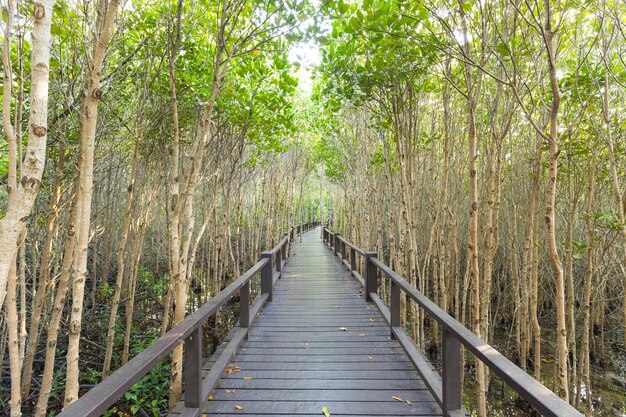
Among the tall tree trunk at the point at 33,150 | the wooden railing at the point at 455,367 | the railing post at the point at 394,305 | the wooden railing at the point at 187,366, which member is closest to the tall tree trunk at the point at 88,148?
the tall tree trunk at the point at 33,150

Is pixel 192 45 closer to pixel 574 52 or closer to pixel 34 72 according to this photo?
pixel 34 72

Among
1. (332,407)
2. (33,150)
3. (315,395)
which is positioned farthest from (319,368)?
(33,150)

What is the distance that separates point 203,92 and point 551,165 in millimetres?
4791

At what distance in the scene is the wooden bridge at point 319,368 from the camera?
1.73 metres

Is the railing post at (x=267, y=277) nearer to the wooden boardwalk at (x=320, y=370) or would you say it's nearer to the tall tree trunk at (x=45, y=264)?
the wooden boardwalk at (x=320, y=370)

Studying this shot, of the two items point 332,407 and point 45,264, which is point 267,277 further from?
point 332,407

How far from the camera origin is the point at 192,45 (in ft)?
16.7

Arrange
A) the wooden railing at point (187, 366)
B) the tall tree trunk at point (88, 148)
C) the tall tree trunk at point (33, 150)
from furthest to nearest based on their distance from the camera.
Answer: the tall tree trunk at point (88, 148) → the tall tree trunk at point (33, 150) → the wooden railing at point (187, 366)

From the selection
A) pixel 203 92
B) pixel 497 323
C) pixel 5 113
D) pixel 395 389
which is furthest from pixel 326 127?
pixel 5 113

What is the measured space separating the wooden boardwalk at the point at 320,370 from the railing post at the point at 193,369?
32 centimetres

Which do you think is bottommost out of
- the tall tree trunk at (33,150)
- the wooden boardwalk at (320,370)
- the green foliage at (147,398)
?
the green foliage at (147,398)

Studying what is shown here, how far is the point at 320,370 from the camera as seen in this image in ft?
11.6

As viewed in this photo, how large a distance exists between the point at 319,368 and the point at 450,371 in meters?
1.61

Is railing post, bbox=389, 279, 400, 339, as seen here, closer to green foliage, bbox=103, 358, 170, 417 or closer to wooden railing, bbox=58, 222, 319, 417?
wooden railing, bbox=58, 222, 319, 417
